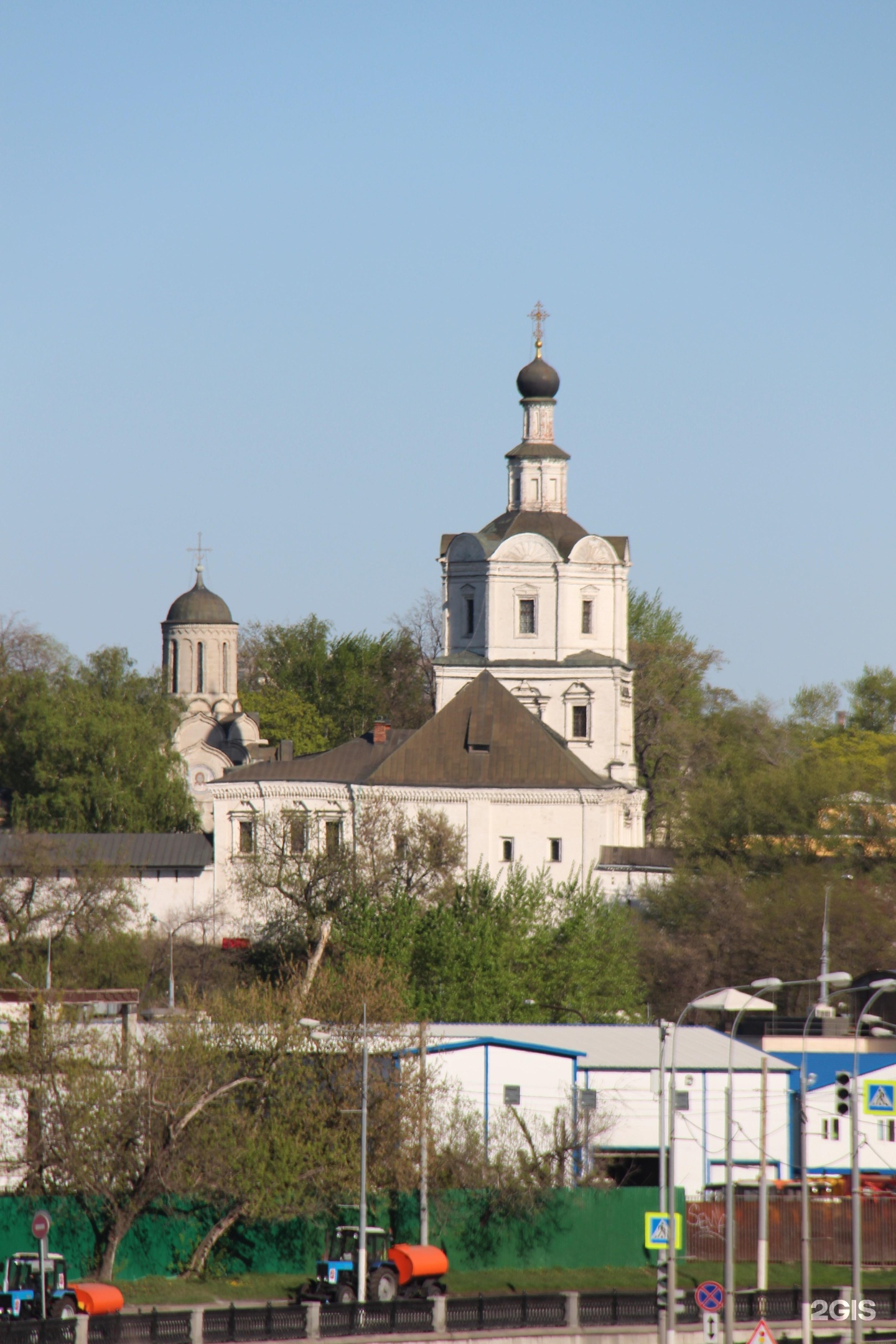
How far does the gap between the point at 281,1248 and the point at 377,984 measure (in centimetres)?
933

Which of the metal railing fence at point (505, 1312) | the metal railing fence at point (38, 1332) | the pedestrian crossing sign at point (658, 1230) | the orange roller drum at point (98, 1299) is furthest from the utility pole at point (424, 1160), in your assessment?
the metal railing fence at point (38, 1332)

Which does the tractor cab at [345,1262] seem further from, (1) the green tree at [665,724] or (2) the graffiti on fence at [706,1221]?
(1) the green tree at [665,724]

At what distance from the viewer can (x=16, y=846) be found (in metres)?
66.6

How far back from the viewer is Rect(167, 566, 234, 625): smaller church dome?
93188 millimetres

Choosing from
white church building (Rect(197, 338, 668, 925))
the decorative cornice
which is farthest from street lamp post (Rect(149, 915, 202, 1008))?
the decorative cornice

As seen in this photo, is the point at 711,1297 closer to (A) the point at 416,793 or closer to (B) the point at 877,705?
(A) the point at 416,793

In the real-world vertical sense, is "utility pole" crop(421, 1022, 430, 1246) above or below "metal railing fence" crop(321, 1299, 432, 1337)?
above

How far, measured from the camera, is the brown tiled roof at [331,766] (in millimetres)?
69688

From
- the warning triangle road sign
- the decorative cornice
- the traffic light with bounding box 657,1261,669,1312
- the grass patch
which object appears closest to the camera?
the warning triangle road sign

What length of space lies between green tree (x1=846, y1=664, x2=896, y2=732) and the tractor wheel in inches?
2560

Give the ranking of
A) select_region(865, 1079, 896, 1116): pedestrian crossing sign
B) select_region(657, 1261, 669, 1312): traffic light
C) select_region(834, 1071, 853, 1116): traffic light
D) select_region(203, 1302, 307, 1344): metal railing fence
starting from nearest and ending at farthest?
select_region(834, 1071, 853, 1116): traffic light
select_region(203, 1302, 307, 1344): metal railing fence
select_region(657, 1261, 669, 1312): traffic light
select_region(865, 1079, 896, 1116): pedestrian crossing sign

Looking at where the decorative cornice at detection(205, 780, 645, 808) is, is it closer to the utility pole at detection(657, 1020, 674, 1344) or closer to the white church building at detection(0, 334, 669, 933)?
the white church building at detection(0, 334, 669, 933)

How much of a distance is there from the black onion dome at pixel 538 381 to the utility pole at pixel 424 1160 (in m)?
41.9

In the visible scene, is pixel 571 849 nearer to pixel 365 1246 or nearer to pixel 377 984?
pixel 377 984
